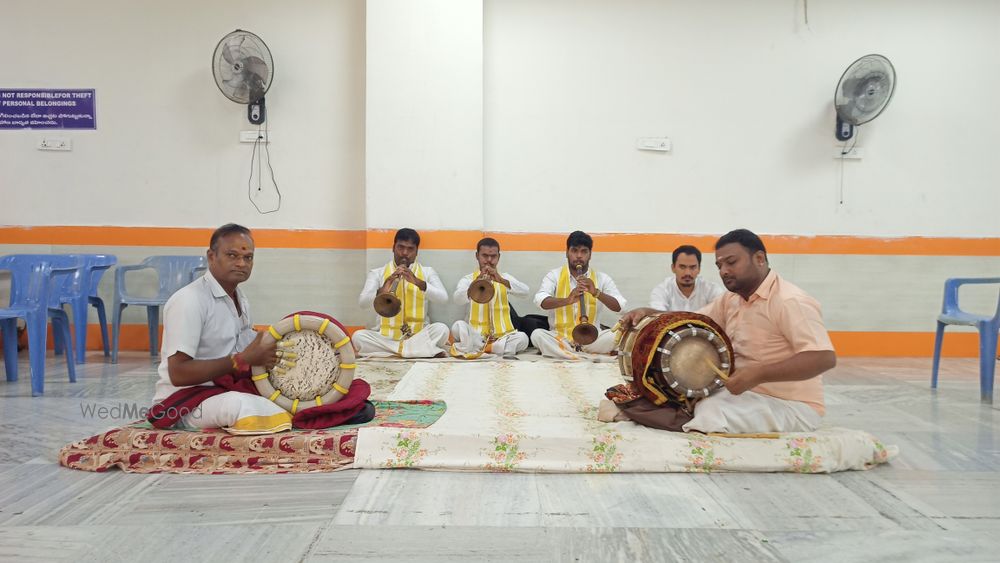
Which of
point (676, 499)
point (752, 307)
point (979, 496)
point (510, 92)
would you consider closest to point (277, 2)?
point (510, 92)

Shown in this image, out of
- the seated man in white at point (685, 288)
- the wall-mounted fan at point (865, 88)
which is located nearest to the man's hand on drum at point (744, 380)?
the seated man in white at point (685, 288)

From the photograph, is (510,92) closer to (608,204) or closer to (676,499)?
(608,204)

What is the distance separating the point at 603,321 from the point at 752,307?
126 inches

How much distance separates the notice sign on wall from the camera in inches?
257

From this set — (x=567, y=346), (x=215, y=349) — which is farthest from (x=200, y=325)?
(x=567, y=346)

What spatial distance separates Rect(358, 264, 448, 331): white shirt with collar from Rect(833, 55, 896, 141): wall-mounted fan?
410 centimetres

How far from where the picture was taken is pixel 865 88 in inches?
249

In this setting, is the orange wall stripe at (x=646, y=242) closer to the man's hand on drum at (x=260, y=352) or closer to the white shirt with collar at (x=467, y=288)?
the white shirt with collar at (x=467, y=288)

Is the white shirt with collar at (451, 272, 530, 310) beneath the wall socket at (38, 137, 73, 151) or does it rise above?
beneath

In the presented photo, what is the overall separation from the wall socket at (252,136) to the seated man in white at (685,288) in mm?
3942

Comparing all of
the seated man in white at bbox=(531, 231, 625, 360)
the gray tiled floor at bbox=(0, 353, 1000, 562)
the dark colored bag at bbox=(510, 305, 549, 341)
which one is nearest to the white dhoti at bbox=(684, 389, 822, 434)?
the gray tiled floor at bbox=(0, 353, 1000, 562)

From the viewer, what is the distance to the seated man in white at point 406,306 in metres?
5.77

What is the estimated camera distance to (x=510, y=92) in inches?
263

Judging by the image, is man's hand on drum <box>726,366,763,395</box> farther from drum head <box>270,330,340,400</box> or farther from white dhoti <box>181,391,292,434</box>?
white dhoti <box>181,391,292,434</box>
